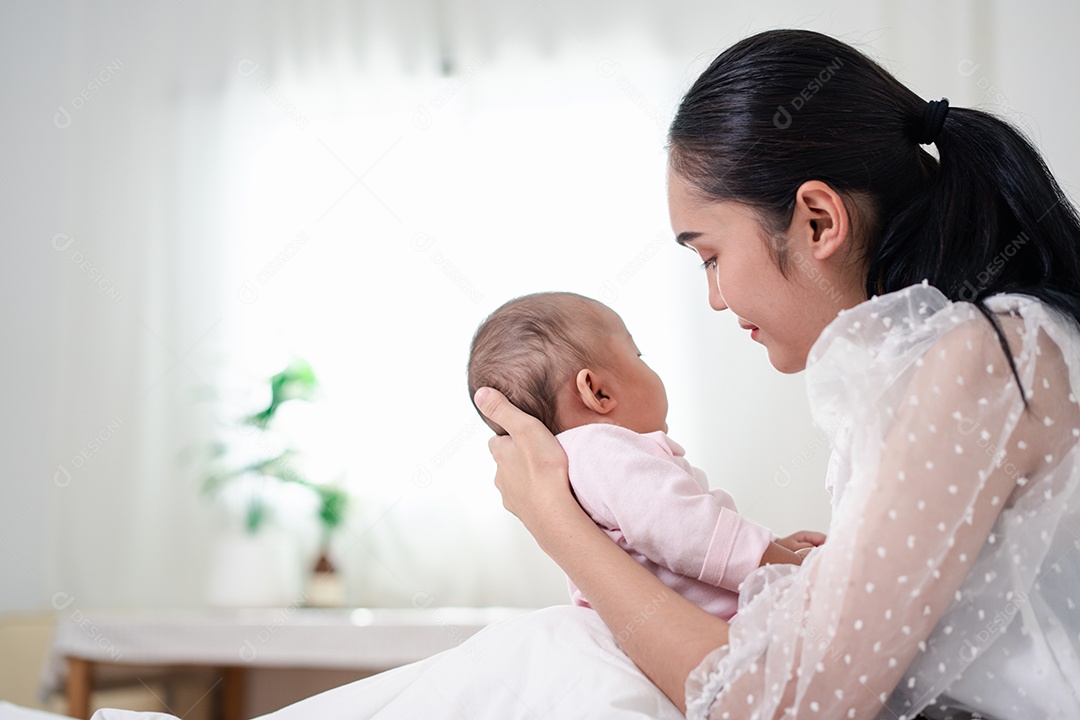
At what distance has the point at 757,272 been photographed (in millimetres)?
1030

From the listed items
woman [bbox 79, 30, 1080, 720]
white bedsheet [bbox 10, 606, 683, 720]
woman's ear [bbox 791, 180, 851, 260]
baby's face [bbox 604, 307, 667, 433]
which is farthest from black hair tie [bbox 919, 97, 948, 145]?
white bedsheet [bbox 10, 606, 683, 720]

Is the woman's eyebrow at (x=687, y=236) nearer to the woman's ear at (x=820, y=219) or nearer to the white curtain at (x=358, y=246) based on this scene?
the woman's ear at (x=820, y=219)

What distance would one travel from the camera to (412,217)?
2.62 m

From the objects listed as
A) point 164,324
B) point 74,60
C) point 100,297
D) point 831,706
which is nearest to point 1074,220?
point 831,706

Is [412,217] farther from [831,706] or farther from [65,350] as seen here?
[831,706]

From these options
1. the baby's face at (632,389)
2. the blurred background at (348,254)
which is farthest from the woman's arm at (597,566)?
the blurred background at (348,254)

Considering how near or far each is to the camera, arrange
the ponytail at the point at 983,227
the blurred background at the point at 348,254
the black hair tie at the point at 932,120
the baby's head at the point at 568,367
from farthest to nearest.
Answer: the blurred background at the point at 348,254, the baby's head at the point at 568,367, the black hair tie at the point at 932,120, the ponytail at the point at 983,227

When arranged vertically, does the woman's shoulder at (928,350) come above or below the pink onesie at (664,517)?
above

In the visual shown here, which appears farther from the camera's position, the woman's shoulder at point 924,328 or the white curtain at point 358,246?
the white curtain at point 358,246

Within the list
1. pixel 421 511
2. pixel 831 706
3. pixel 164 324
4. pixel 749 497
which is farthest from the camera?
pixel 164 324

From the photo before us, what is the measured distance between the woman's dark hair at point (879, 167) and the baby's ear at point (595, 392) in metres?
0.25

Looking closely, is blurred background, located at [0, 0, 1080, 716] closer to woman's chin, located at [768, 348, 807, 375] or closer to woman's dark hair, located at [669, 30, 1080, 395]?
woman's chin, located at [768, 348, 807, 375]

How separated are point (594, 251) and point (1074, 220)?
5.33ft

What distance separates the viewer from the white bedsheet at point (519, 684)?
0.80 meters
